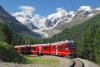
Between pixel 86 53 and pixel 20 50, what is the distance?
3398 cm

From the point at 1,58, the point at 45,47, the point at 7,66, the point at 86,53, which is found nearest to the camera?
the point at 7,66

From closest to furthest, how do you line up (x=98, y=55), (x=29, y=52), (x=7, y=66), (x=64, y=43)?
(x=7, y=66) < (x=98, y=55) < (x=64, y=43) < (x=29, y=52)

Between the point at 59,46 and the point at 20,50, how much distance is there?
36.3m

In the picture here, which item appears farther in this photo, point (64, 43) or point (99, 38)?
point (64, 43)

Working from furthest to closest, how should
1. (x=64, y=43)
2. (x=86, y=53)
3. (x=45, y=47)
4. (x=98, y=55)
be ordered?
(x=45, y=47), (x=86, y=53), (x=64, y=43), (x=98, y=55)

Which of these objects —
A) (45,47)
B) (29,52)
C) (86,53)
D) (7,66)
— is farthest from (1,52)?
(29,52)

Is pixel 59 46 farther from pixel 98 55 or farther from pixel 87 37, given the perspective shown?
pixel 98 55

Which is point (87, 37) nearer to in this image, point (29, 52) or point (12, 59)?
point (29, 52)

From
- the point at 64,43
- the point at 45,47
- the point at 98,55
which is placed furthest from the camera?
the point at 45,47

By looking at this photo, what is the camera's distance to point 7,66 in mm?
24516

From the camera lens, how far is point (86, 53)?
86.2 m

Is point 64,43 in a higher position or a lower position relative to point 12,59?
higher

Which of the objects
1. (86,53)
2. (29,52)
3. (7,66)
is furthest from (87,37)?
(7,66)

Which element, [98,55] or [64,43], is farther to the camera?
[64,43]
